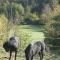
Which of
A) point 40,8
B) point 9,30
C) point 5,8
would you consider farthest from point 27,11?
point 9,30

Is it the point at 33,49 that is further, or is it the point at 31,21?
the point at 31,21

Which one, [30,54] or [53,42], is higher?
[30,54]

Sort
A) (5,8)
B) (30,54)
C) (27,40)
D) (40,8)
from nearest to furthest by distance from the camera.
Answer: (30,54) → (27,40) → (5,8) → (40,8)

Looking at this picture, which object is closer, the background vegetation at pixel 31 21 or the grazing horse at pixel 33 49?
the grazing horse at pixel 33 49

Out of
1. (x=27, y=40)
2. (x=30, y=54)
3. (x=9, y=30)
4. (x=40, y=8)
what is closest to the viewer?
(x=30, y=54)

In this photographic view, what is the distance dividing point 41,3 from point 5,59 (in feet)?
142

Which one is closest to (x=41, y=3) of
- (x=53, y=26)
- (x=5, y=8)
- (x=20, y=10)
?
(x=20, y=10)

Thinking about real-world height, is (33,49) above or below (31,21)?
above

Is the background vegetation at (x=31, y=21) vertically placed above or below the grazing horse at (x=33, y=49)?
below

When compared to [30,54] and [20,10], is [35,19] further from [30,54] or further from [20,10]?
[30,54]

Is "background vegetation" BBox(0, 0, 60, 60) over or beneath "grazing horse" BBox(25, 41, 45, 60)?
beneath

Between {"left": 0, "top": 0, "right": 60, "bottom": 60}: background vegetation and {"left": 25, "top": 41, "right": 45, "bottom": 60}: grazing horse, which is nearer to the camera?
{"left": 25, "top": 41, "right": 45, "bottom": 60}: grazing horse

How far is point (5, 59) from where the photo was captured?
13414 mm

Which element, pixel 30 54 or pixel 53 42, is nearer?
pixel 30 54
